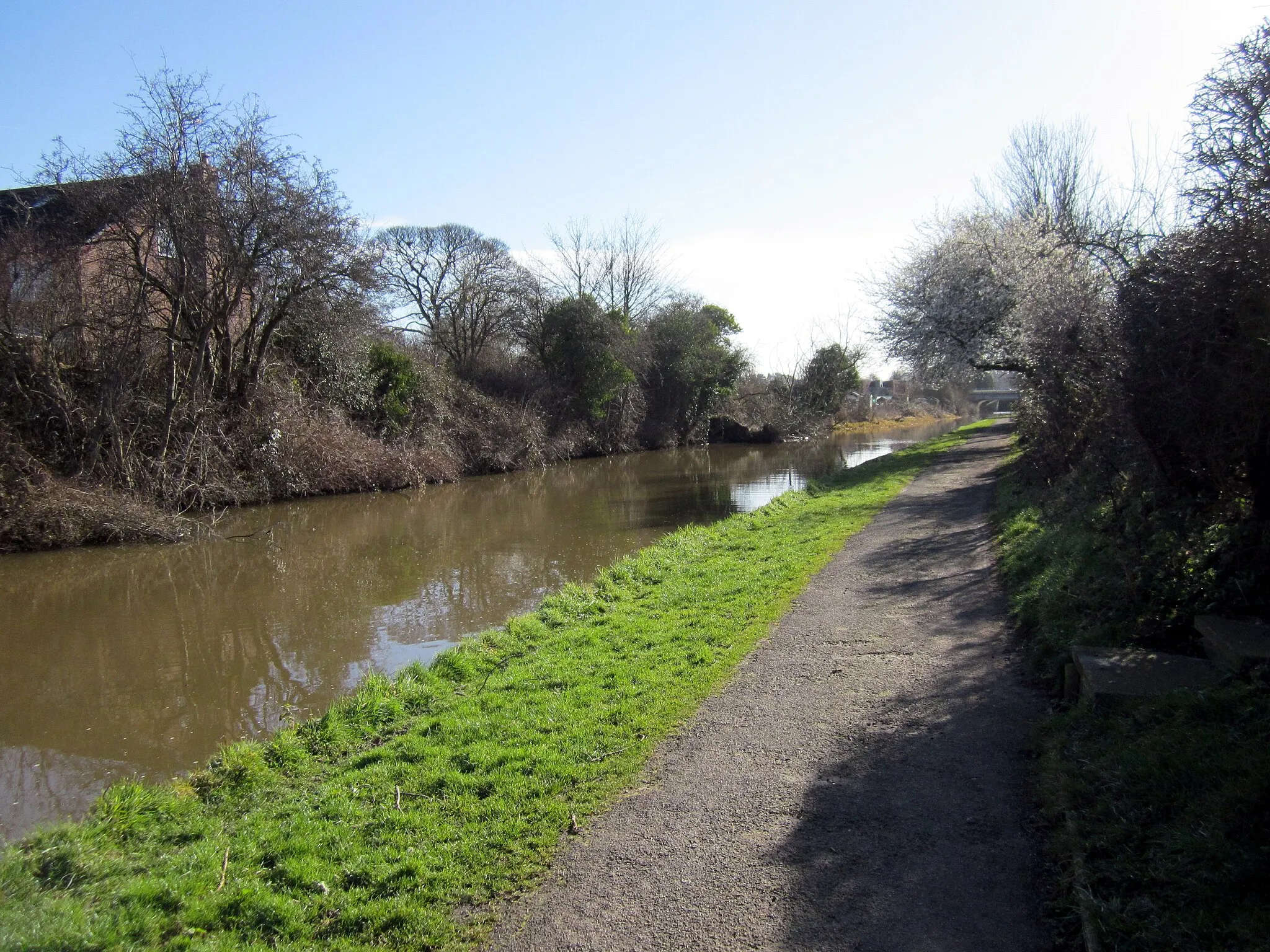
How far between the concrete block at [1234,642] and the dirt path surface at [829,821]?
1.16 metres

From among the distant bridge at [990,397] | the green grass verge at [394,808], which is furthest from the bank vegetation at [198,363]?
the distant bridge at [990,397]

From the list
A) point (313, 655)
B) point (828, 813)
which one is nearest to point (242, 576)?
point (313, 655)

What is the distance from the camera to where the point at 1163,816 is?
375cm

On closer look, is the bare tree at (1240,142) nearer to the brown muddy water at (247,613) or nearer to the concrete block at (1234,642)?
the concrete block at (1234,642)

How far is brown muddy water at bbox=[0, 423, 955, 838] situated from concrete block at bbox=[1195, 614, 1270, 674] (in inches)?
283

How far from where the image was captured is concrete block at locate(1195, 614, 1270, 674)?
15.3ft

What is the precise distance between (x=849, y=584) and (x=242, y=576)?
33.0 ft

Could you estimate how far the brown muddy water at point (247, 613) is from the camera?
24.1 ft

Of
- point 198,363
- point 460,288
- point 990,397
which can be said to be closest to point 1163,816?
point 198,363

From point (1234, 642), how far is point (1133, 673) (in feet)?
1.90

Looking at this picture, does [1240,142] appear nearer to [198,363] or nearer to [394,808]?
[394,808]

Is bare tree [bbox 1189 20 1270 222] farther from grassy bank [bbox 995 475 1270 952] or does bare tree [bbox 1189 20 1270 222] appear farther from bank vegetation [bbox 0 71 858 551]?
bank vegetation [bbox 0 71 858 551]

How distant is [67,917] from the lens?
3.71m

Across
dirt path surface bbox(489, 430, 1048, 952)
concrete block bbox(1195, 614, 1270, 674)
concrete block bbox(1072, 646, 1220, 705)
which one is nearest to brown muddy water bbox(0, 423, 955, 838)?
dirt path surface bbox(489, 430, 1048, 952)
